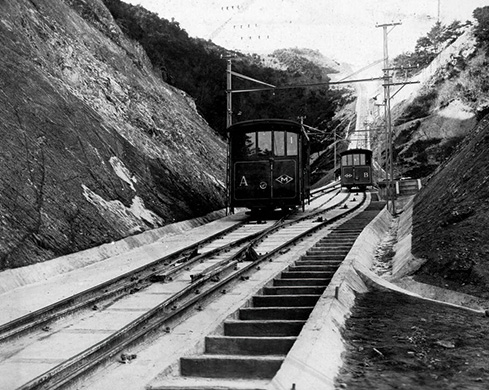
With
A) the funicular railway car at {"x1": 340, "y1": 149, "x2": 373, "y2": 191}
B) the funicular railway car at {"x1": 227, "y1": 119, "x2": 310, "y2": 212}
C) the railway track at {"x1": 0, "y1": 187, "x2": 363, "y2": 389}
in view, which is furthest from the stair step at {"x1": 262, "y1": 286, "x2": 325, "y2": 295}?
the funicular railway car at {"x1": 340, "y1": 149, "x2": 373, "y2": 191}

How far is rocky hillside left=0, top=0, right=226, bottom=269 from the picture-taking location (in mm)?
12539

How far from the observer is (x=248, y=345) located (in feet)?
20.1

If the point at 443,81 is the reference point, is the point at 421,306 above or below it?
below

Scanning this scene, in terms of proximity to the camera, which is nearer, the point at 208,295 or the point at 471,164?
the point at 208,295

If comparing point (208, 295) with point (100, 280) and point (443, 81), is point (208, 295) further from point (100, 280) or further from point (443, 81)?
point (443, 81)

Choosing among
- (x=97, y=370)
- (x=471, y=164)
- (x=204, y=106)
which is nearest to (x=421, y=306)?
A: (x=97, y=370)

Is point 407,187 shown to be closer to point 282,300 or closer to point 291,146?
point 291,146

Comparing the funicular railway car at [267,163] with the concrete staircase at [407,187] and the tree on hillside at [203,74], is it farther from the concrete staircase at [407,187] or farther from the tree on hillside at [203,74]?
the concrete staircase at [407,187]

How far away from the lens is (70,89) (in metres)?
18.9

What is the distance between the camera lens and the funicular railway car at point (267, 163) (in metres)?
20.4

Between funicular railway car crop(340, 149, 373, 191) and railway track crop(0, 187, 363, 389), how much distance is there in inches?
1184

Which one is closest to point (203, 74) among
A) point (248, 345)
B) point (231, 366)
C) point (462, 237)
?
point (462, 237)

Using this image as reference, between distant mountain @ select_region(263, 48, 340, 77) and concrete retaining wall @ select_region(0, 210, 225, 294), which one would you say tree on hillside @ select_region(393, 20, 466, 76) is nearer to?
distant mountain @ select_region(263, 48, 340, 77)

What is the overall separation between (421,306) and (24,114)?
1093 centimetres
